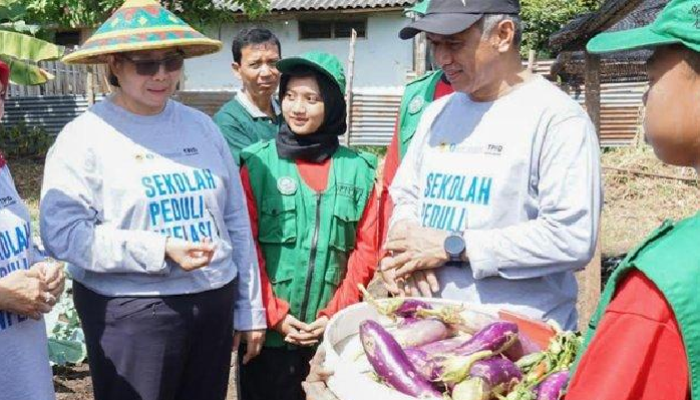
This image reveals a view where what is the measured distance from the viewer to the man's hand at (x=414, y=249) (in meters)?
2.26

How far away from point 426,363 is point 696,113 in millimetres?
840

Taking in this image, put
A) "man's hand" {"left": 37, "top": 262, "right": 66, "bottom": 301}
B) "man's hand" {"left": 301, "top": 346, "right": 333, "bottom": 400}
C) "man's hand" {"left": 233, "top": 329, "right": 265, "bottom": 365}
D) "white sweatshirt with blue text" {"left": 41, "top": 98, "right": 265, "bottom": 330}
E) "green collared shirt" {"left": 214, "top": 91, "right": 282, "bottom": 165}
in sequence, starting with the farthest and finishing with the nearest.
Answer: "green collared shirt" {"left": 214, "top": 91, "right": 282, "bottom": 165}, "man's hand" {"left": 233, "top": 329, "right": 265, "bottom": 365}, "white sweatshirt with blue text" {"left": 41, "top": 98, "right": 265, "bottom": 330}, "man's hand" {"left": 37, "top": 262, "right": 66, "bottom": 301}, "man's hand" {"left": 301, "top": 346, "right": 333, "bottom": 400}

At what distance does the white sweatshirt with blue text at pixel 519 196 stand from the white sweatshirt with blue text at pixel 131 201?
0.75 m

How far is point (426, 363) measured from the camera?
1.79 metres

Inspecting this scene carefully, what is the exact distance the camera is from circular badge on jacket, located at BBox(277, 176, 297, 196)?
9.73 ft

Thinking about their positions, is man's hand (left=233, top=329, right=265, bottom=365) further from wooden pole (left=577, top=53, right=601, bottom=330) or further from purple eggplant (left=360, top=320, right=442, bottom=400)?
wooden pole (left=577, top=53, right=601, bottom=330)

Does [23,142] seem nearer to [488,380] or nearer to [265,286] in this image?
[265,286]

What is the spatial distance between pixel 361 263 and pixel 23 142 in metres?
12.4

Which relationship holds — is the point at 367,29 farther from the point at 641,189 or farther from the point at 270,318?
the point at 270,318

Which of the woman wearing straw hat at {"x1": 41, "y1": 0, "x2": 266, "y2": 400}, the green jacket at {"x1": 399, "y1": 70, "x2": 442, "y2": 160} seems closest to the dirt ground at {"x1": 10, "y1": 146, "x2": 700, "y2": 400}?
the green jacket at {"x1": 399, "y1": 70, "x2": 442, "y2": 160}

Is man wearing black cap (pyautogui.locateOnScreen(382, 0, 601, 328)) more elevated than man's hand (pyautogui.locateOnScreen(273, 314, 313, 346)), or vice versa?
man wearing black cap (pyautogui.locateOnScreen(382, 0, 601, 328))

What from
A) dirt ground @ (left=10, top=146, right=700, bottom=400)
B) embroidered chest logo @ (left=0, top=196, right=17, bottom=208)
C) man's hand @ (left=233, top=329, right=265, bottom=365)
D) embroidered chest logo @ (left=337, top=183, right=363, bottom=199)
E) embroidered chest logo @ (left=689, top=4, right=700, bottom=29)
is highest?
embroidered chest logo @ (left=689, top=4, right=700, bottom=29)

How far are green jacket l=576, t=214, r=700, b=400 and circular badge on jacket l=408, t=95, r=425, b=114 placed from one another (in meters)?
2.11

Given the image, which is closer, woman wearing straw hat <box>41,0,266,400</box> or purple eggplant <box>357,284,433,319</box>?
purple eggplant <box>357,284,433,319</box>
